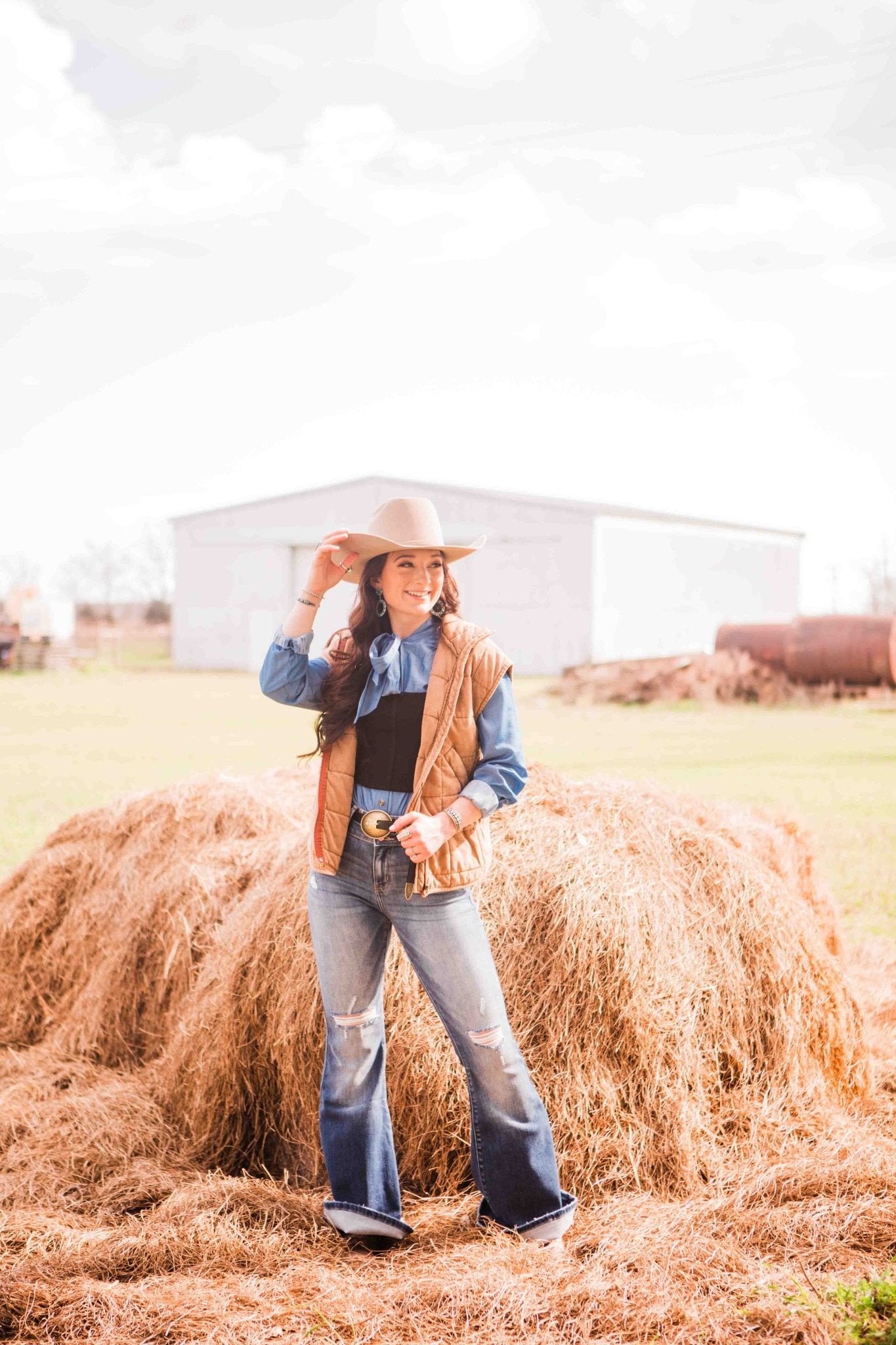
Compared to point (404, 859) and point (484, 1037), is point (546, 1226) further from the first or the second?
point (404, 859)

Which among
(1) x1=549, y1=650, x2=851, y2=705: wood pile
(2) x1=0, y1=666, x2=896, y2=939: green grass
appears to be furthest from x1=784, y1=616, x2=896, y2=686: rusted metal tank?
(2) x1=0, y1=666, x2=896, y2=939: green grass

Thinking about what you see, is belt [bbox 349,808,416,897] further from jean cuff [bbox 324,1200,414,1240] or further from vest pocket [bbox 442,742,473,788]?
jean cuff [bbox 324,1200,414,1240]

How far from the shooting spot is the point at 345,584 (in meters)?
35.0

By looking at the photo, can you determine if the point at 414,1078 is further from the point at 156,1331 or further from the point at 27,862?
the point at 27,862

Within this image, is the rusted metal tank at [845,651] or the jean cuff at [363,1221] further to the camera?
the rusted metal tank at [845,651]

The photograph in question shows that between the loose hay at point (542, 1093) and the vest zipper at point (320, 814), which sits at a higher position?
the vest zipper at point (320, 814)

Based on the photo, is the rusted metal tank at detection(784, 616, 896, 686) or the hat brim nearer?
the hat brim

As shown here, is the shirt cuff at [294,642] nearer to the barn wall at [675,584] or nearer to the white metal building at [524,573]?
the white metal building at [524,573]

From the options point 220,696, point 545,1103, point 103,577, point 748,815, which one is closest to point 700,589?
point 220,696

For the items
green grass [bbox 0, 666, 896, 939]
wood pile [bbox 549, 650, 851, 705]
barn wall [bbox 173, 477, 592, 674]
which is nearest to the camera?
green grass [bbox 0, 666, 896, 939]

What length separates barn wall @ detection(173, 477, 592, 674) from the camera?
32000 mm

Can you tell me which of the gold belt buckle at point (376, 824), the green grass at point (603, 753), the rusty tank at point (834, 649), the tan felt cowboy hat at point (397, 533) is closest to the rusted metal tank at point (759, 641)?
the rusty tank at point (834, 649)

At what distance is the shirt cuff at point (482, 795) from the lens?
3.21 m

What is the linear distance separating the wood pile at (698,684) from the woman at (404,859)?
20.2 metres
